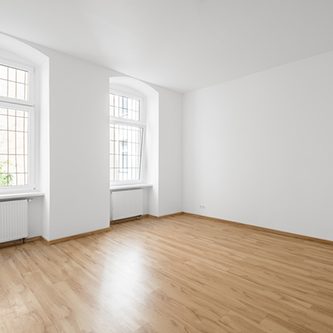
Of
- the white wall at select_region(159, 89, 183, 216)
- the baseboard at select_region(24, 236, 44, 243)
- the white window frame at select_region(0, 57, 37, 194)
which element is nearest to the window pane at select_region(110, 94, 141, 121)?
the white wall at select_region(159, 89, 183, 216)

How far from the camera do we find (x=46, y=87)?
3.60m

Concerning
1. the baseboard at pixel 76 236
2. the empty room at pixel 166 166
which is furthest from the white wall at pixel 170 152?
the baseboard at pixel 76 236

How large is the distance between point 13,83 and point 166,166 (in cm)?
340

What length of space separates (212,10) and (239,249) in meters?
3.23

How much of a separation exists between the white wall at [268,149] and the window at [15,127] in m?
3.50

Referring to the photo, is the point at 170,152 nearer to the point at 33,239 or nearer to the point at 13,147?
the point at 13,147

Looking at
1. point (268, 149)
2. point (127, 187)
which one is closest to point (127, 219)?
point (127, 187)

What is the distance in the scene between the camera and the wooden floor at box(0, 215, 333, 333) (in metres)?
1.75

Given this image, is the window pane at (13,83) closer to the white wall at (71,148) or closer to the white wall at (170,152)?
the white wall at (71,148)

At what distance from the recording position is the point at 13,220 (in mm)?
→ 3340

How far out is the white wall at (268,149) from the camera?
3.64 meters

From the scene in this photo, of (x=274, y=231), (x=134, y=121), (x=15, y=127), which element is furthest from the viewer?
(x=134, y=121)

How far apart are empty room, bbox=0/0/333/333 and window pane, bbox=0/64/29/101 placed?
20 millimetres

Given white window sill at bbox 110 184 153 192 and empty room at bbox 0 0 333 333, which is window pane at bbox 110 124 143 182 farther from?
white window sill at bbox 110 184 153 192
